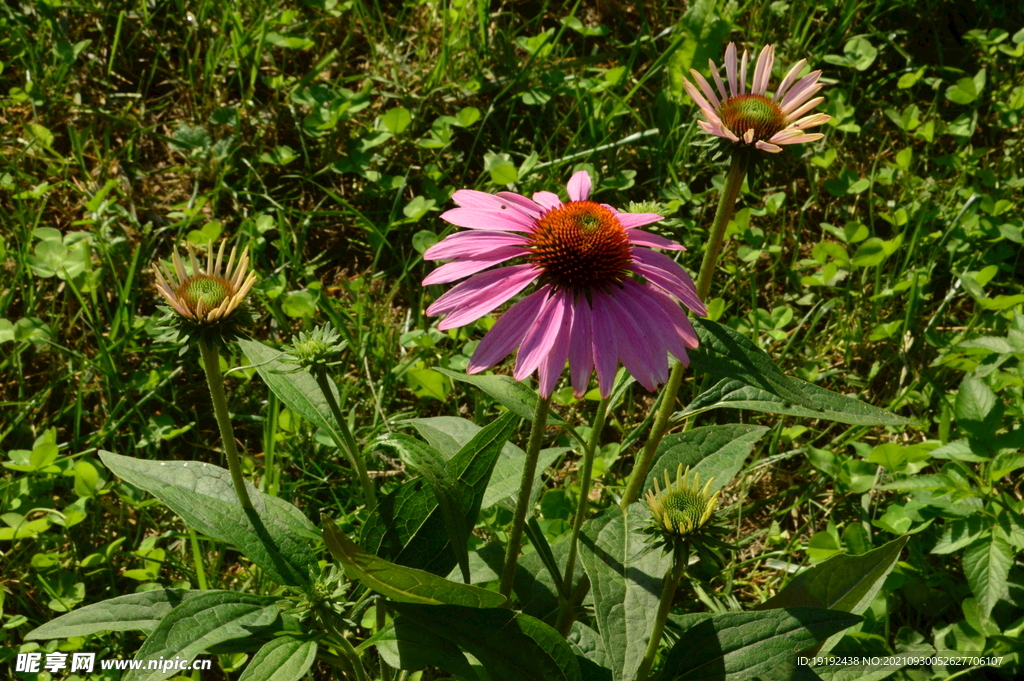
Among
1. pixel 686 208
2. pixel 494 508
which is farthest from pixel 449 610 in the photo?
pixel 686 208

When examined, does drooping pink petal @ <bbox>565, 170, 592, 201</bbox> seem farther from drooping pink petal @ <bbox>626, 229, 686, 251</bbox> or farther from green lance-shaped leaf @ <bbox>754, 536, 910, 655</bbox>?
green lance-shaped leaf @ <bbox>754, 536, 910, 655</bbox>

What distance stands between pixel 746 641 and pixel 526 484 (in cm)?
44

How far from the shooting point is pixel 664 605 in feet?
4.43

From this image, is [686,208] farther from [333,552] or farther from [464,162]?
[333,552]

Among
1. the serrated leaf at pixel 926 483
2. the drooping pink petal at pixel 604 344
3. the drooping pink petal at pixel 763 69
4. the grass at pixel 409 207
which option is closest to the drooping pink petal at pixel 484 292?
the drooping pink petal at pixel 604 344

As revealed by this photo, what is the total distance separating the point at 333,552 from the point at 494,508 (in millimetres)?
859

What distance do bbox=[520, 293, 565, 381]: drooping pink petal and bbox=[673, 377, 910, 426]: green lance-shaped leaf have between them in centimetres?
31

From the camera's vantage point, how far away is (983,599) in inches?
70.4

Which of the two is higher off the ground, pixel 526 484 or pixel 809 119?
pixel 809 119

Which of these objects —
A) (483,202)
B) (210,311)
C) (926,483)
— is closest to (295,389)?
(210,311)

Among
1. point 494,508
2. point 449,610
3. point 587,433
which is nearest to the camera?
point 449,610

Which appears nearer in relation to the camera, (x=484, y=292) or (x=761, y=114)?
(x=484, y=292)

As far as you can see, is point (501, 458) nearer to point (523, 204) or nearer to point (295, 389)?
point (295, 389)

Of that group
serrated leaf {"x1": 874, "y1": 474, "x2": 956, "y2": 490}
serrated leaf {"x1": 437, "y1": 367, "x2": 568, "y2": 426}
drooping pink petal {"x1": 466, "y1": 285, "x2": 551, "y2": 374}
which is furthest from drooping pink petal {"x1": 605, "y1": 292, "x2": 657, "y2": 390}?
serrated leaf {"x1": 874, "y1": 474, "x2": 956, "y2": 490}
